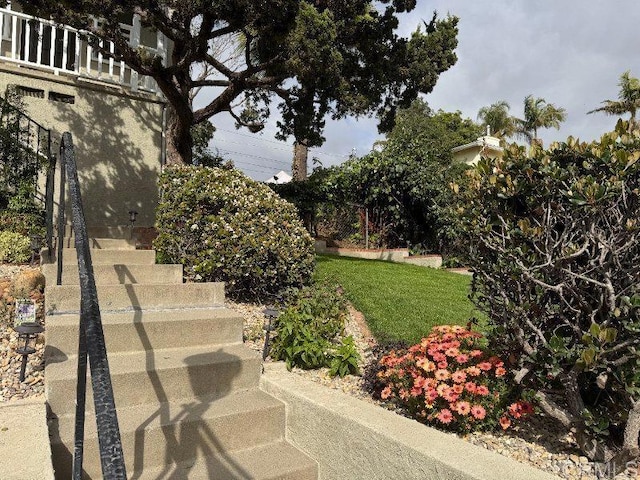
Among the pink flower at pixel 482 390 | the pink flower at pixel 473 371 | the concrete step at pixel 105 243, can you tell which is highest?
the concrete step at pixel 105 243

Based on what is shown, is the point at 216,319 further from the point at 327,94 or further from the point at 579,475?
the point at 327,94

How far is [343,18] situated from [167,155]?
372 centimetres

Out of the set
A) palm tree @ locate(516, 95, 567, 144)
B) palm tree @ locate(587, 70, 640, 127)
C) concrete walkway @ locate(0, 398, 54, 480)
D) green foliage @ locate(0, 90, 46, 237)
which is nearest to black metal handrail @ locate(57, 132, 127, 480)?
concrete walkway @ locate(0, 398, 54, 480)

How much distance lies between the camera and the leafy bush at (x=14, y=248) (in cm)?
471

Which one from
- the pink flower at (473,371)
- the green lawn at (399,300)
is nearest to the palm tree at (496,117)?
the green lawn at (399,300)

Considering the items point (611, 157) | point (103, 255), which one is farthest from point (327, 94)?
point (611, 157)

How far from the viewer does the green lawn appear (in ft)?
14.2

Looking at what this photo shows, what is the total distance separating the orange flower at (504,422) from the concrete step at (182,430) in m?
1.24

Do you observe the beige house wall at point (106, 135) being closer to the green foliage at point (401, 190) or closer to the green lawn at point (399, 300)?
the green lawn at point (399, 300)

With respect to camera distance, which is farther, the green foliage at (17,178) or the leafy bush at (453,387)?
the green foliage at (17,178)

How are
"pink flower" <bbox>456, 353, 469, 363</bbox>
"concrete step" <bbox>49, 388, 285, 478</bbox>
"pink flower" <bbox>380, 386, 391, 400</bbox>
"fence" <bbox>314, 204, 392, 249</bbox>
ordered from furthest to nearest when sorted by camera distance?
"fence" <bbox>314, 204, 392, 249</bbox>, "pink flower" <bbox>380, 386, 391, 400</bbox>, "pink flower" <bbox>456, 353, 469, 363</bbox>, "concrete step" <bbox>49, 388, 285, 478</bbox>

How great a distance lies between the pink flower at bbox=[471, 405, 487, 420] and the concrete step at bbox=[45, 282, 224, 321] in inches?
85.0

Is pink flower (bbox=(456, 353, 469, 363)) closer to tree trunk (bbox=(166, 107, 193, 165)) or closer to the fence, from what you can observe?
tree trunk (bbox=(166, 107, 193, 165))

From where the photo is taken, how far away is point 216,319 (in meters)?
3.36
